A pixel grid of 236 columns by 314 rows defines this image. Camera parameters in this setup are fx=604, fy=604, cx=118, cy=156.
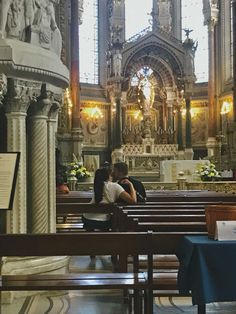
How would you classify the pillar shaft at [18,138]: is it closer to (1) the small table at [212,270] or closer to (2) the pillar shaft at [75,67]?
(1) the small table at [212,270]

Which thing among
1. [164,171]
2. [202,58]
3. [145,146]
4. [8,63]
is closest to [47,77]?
[8,63]

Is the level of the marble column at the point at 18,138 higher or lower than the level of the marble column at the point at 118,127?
lower

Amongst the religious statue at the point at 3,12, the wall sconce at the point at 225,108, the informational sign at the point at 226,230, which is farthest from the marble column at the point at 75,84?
the informational sign at the point at 226,230

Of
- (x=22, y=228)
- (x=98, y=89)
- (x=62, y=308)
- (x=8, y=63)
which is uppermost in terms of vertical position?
(x=98, y=89)

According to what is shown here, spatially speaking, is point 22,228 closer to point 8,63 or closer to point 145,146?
point 8,63

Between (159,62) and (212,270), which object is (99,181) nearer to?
(212,270)

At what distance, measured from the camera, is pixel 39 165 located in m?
6.77

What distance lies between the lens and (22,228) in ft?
21.1

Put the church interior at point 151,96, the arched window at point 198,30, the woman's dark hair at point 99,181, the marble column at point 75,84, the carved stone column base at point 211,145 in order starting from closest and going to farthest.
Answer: the woman's dark hair at point 99,181 < the church interior at point 151,96 < the marble column at point 75,84 < the carved stone column base at point 211,145 < the arched window at point 198,30

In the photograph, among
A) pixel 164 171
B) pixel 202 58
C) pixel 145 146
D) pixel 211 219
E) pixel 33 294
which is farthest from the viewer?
pixel 202 58

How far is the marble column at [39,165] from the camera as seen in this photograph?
22.1ft

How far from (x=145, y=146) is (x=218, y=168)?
219 inches

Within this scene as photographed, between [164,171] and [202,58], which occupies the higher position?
[202,58]

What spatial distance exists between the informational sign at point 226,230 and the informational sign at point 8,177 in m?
1.50
